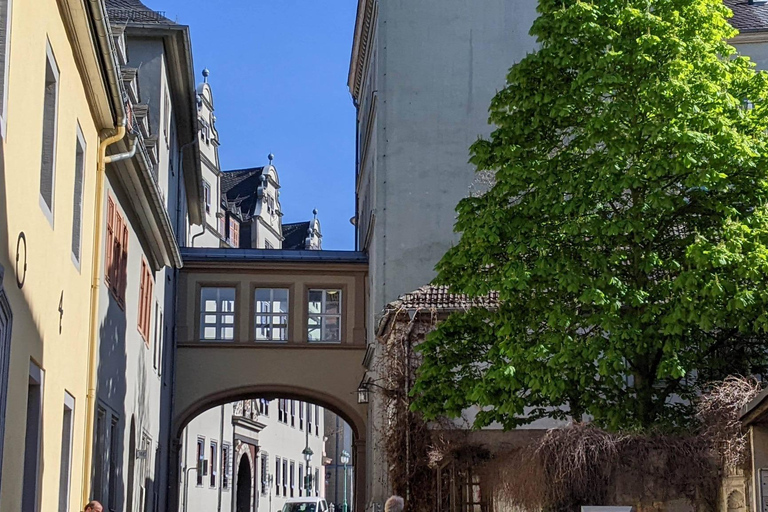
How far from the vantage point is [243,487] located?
5338 centimetres

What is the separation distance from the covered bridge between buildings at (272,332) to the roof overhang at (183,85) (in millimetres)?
3512

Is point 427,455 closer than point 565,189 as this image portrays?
No

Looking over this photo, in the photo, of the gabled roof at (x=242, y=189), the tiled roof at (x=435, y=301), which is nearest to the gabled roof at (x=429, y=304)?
the tiled roof at (x=435, y=301)

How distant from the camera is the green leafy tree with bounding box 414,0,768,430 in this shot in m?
16.5

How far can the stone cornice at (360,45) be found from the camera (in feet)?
111

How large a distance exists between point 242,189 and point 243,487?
724 inches

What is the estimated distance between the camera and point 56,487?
1305 cm

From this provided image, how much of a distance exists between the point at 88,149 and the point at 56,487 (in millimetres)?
4147

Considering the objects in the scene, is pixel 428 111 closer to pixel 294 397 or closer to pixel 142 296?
pixel 294 397

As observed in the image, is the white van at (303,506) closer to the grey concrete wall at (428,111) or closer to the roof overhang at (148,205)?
the grey concrete wall at (428,111)

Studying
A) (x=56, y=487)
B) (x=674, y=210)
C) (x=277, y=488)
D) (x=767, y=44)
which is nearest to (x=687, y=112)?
(x=674, y=210)

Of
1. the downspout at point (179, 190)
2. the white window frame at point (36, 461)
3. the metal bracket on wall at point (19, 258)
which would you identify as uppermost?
the downspout at point (179, 190)

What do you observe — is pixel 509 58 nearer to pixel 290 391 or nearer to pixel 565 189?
pixel 290 391

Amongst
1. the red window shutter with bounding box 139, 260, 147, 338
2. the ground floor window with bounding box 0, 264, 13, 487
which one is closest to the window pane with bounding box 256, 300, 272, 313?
the red window shutter with bounding box 139, 260, 147, 338
